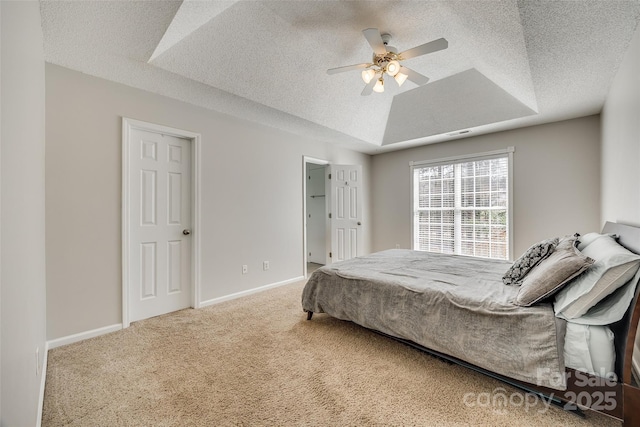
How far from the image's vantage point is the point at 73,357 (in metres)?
2.16

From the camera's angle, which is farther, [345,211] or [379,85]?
[345,211]

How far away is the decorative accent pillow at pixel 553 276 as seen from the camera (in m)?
1.57

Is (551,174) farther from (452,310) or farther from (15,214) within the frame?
(15,214)

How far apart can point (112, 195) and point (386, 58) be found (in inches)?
113

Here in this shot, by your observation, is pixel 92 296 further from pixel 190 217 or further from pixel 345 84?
pixel 345 84

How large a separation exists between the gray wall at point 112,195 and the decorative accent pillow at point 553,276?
3066 mm

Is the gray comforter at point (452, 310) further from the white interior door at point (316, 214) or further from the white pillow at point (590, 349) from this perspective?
the white interior door at point (316, 214)

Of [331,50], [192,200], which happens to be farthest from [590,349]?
[192,200]

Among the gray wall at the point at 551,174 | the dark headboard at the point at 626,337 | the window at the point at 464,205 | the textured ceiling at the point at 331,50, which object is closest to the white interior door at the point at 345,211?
the window at the point at 464,205

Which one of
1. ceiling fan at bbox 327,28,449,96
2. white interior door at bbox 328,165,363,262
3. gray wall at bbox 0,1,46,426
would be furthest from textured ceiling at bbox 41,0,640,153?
white interior door at bbox 328,165,363,262

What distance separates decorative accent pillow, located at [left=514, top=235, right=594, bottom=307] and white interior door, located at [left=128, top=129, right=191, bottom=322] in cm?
325

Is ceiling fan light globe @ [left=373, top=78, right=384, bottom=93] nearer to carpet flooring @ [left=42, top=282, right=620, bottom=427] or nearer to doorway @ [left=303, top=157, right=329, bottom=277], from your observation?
carpet flooring @ [left=42, top=282, right=620, bottom=427]

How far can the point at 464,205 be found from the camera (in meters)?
4.75

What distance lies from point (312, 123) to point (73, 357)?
136 inches
